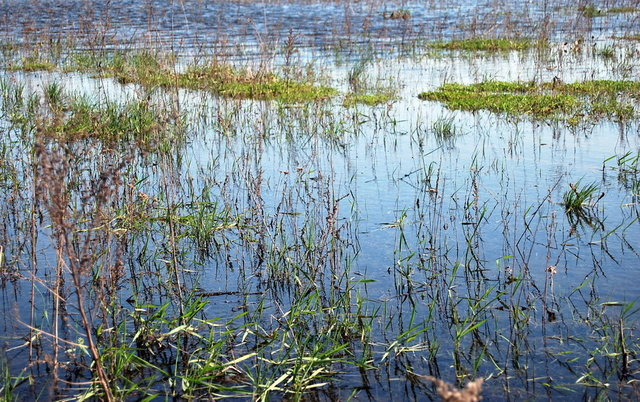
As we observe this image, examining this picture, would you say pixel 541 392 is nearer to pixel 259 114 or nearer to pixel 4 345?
pixel 4 345

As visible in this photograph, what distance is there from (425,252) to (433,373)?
1958mm

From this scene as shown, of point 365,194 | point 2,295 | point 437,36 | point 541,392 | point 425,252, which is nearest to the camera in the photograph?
point 541,392

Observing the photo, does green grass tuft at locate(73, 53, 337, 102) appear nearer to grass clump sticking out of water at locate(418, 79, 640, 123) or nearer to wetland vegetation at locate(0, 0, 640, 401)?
Answer: wetland vegetation at locate(0, 0, 640, 401)

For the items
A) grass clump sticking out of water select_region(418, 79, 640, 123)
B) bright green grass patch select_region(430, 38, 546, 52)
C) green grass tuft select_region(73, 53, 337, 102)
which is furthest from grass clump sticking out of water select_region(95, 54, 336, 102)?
bright green grass patch select_region(430, 38, 546, 52)

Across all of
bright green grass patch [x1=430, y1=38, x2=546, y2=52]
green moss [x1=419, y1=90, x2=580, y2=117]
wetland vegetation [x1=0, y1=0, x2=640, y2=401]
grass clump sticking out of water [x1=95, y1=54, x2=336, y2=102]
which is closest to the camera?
wetland vegetation [x1=0, y1=0, x2=640, y2=401]

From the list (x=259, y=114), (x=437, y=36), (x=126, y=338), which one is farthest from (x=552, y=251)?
(x=437, y=36)

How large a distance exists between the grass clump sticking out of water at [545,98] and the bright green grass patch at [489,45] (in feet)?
18.5

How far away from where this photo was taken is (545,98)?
12117 millimetres

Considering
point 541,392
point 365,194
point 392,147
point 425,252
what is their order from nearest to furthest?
1. point 541,392
2. point 425,252
3. point 365,194
4. point 392,147

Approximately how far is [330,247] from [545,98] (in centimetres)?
679

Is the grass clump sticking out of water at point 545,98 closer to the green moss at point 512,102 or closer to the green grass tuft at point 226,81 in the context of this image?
the green moss at point 512,102

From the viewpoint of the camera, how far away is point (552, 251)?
652 centimetres

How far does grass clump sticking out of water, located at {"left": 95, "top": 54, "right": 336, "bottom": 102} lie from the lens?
1334 cm

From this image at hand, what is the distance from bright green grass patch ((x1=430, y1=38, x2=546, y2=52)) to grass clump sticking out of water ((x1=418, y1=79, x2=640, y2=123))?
5630 millimetres
